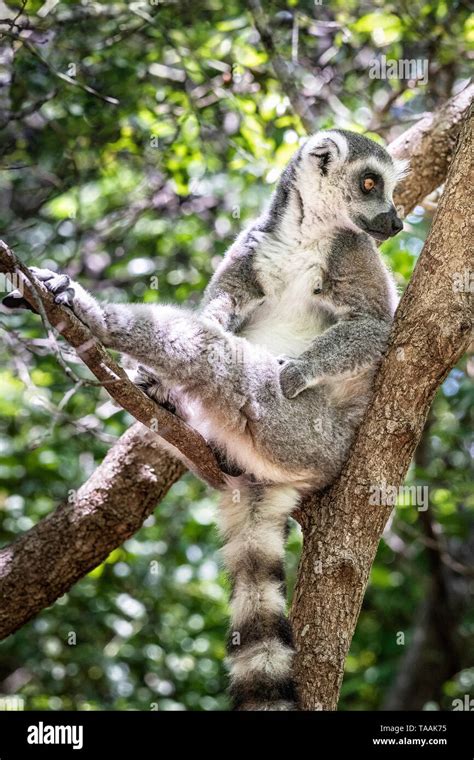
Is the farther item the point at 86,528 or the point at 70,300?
the point at 86,528

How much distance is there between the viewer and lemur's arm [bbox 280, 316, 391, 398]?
4.61 metres

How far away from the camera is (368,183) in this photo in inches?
212

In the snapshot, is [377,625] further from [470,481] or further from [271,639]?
[271,639]

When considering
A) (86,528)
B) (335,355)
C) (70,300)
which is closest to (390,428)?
(335,355)

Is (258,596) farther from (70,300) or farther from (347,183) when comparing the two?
(347,183)

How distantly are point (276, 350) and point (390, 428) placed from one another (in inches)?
33.7

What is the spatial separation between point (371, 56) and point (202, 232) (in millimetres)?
2485

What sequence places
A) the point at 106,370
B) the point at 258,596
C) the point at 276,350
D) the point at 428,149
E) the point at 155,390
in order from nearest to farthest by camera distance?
the point at 106,370 < the point at 258,596 < the point at 155,390 < the point at 276,350 < the point at 428,149

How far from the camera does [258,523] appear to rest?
15.5ft

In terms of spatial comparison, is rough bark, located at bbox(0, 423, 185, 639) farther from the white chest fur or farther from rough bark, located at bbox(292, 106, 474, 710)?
rough bark, located at bbox(292, 106, 474, 710)

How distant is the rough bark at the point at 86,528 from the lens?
5449 mm

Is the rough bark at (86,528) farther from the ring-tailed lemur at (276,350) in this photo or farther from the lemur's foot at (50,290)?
the lemur's foot at (50,290)

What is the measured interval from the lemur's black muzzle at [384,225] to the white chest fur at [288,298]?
11.8 inches

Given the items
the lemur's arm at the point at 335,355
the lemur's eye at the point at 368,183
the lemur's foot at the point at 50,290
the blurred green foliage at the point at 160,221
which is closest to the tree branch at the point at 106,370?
the lemur's foot at the point at 50,290
